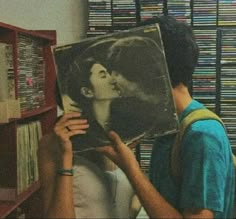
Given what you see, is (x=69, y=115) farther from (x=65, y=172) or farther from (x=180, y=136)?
(x=180, y=136)

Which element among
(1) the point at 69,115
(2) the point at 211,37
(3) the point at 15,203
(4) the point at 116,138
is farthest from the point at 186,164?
(2) the point at 211,37

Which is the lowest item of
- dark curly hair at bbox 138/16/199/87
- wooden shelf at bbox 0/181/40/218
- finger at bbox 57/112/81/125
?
A: wooden shelf at bbox 0/181/40/218

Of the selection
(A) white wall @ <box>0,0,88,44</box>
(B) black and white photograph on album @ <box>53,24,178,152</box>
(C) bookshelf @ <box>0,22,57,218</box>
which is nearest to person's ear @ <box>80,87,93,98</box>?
(B) black and white photograph on album @ <box>53,24,178,152</box>

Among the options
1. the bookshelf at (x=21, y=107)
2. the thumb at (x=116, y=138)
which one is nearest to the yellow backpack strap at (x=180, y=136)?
the thumb at (x=116, y=138)

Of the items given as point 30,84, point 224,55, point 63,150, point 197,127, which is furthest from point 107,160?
point 224,55

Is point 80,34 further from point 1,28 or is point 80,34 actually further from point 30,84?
point 1,28

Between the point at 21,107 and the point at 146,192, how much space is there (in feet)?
4.30

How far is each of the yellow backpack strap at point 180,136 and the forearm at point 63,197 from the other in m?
0.21

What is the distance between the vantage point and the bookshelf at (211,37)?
7.21 feet

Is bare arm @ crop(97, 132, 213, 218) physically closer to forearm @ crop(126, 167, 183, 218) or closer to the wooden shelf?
forearm @ crop(126, 167, 183, 218)

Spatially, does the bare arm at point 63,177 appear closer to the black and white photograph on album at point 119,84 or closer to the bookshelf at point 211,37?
the black and white photograph on album at point 119,84

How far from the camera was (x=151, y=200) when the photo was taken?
805 millimetres

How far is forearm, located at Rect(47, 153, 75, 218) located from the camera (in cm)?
85

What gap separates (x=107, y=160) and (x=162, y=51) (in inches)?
10.5
